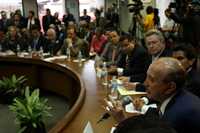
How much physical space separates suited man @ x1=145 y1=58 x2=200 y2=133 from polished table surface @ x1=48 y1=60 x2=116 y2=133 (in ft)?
1.53

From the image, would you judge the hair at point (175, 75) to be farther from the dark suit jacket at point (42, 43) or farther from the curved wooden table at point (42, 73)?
the dark suit jacket at point (42, 43)

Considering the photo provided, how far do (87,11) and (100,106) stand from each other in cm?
1066

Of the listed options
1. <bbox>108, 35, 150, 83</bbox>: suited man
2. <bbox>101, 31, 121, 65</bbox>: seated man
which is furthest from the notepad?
<bbox>101, 31, 121, 65</bbox>: seated man

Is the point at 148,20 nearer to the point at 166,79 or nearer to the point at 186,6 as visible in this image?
the point at 186,6

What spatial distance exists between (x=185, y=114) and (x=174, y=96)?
153 mm

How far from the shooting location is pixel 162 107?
2049mm

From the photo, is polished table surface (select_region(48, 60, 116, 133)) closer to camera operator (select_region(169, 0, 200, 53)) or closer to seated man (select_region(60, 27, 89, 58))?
seated man (select_region(60, 27, 89, 58))

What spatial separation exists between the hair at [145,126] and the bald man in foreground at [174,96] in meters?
0.91

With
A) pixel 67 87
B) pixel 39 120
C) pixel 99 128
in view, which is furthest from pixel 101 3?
pixel 99 128

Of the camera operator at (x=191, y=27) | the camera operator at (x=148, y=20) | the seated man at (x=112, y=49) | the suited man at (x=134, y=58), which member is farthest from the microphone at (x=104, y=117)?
the camera operator at (x=148, y=20)

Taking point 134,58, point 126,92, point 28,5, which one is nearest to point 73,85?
point 134,58

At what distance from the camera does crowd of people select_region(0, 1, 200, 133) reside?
1934 millimetres

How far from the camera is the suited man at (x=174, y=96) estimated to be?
1.88 m

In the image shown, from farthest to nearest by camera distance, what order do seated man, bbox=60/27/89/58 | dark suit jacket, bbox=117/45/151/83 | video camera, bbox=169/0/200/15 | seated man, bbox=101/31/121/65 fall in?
video camera, bbox=169/0/200/15, seated man, bbox=60/27/89/58, seated man, bbox=101/31/121/65, dark suit jacket, bbox=117/45/151/83
